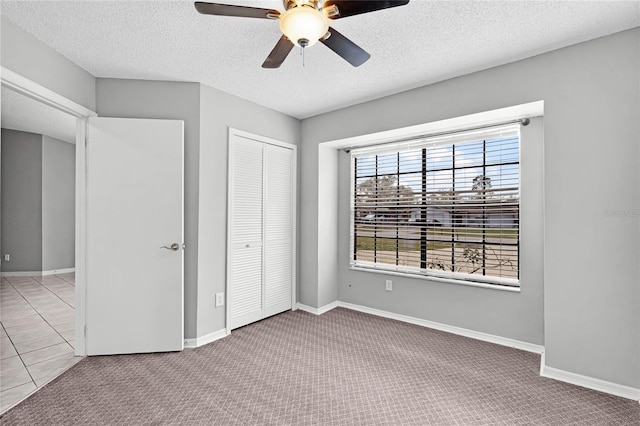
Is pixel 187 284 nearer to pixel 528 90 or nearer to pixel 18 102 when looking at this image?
pixel 528 90

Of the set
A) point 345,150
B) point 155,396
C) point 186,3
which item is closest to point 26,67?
point 186,3

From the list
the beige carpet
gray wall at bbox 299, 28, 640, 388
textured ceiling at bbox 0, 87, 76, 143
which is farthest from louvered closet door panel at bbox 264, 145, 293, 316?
textured ceiling at bbox 0, 87, 76, 143

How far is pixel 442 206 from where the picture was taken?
11.7 feet

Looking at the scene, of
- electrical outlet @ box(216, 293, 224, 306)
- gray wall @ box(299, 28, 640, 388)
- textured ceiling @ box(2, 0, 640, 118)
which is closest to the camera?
textured ceiling @ box(2, 0, 640, 118)

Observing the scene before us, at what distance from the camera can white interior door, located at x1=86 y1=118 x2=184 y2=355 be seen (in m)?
2.81

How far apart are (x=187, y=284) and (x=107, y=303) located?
660 mm

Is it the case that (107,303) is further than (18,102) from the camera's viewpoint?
No

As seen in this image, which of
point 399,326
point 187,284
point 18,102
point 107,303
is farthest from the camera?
point 18,102

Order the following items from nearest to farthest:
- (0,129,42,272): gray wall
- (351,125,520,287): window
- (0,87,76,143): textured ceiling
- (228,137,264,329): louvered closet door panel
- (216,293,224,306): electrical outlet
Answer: (351,125,520,287): window, (216,293,224,306): electrical outlet, (228,137,264,329): louvered closet door panel, (0,87,76,143): textured ceiling, (0,129,42,272): gray wall

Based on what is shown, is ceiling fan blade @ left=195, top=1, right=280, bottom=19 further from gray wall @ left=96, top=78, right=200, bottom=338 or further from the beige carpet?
the beige carpet

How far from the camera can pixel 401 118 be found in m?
3.38

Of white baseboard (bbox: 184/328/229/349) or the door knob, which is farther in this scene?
white baseboard (bbox: 184/328/229/349)

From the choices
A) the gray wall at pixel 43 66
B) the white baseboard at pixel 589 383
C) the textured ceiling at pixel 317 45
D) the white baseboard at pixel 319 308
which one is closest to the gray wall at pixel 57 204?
the gray wall at pixel 43 66

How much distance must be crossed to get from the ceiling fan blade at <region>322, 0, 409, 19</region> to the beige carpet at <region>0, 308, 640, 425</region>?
232 centimetres
